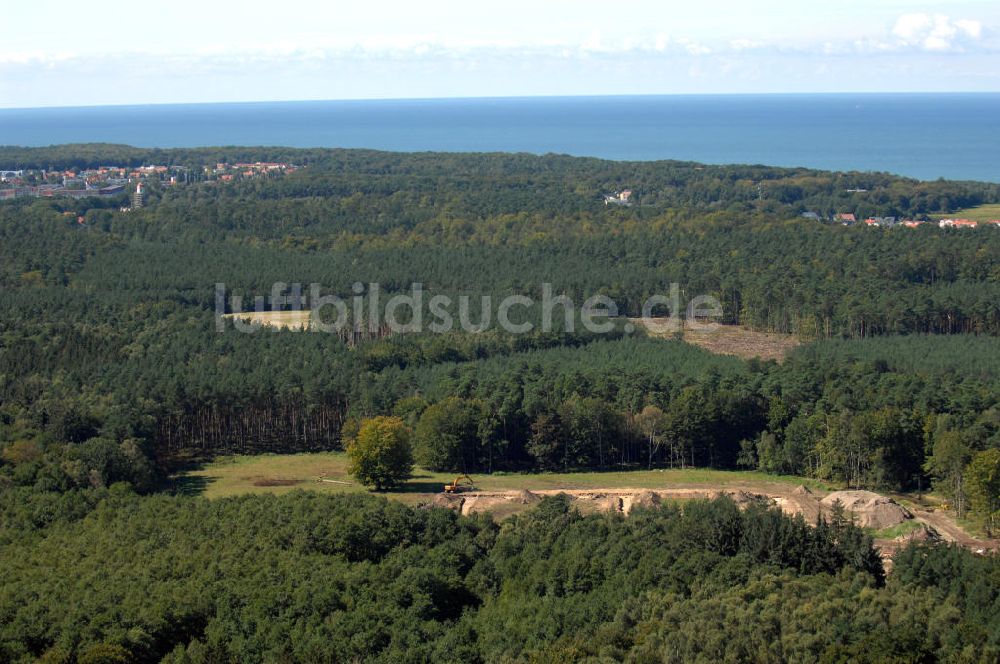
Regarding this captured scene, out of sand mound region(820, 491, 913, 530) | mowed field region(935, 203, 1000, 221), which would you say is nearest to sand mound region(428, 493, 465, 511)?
sand mound region(820, 491, 913, 530)

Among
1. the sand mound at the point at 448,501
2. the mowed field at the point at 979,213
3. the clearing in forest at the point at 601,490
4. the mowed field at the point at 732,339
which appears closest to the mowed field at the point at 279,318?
the mowed field at the point at 732,339

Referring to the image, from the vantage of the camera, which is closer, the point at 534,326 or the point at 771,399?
the point at 771,399

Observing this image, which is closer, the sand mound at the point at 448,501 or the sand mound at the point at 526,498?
the sand mound at the point at 526,498

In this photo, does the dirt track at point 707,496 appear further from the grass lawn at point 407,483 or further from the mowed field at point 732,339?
the mowed field at point 732,339

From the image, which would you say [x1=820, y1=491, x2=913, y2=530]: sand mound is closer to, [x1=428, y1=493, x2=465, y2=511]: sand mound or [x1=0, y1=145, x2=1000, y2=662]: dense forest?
[x1=0, y1=145, x2=1000, y2=662]: dense forest

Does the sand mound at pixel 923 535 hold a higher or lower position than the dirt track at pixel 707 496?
higher

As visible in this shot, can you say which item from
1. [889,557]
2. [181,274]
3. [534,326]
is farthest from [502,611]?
[181,274]

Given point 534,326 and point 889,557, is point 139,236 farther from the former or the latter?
point 889,557
